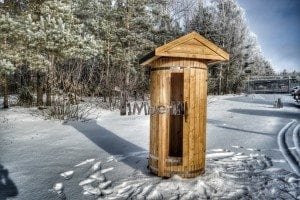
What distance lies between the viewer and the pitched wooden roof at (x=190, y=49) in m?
A: 5.66

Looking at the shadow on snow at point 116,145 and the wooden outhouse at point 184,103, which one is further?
the shadow on snow at point 116,145

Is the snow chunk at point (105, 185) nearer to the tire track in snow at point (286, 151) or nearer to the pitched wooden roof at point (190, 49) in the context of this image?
the pitched wooden roof at point (190, 49)

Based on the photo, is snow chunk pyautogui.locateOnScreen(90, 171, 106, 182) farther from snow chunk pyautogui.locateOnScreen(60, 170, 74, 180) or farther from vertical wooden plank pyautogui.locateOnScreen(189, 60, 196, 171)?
vertical wooden plank pyautogui.locateOnScreen(189, 60, 196, 171)

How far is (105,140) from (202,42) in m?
5.22

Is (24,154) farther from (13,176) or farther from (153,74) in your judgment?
(153,74)

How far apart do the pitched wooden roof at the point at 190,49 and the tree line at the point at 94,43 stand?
8827mm

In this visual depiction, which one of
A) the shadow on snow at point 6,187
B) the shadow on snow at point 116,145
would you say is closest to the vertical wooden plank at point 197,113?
the shadow on snow at point 116,145

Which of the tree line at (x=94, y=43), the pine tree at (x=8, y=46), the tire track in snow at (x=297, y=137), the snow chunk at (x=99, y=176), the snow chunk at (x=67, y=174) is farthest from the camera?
the tree line at (x=94, y=43)

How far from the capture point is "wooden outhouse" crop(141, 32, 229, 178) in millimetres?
5848

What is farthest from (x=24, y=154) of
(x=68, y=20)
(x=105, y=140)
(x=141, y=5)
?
(x=141, y=5)

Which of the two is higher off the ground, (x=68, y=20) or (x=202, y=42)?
(x=68, y=20)

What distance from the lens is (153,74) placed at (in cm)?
621

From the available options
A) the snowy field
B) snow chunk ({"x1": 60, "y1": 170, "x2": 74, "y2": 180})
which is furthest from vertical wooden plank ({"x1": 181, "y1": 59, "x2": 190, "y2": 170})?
snow chunk ({"x1": 60, "y1": 170, "x2": 74, "y2": 180})

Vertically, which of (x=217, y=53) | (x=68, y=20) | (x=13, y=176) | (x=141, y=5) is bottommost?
(x=13, y=176)
